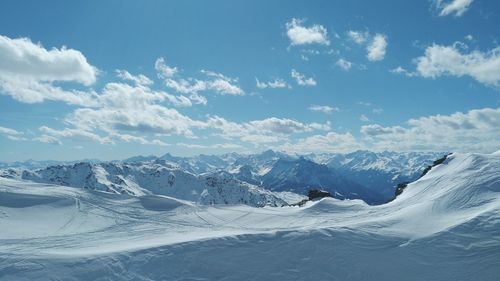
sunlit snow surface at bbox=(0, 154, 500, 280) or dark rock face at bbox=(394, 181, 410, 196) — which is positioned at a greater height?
dark rock face at bbox=(394, 181, 410, 196)

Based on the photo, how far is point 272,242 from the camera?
23.7 metres

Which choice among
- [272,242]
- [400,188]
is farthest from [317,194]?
[272,242]

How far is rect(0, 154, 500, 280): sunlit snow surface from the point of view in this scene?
66.3 ft

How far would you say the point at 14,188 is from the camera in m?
40.2

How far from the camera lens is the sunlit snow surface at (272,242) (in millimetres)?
20203

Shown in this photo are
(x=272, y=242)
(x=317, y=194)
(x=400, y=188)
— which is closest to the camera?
(x=272, y=242)

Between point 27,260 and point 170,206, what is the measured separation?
19008 millimetres

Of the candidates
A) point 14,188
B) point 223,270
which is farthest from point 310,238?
point 14,188

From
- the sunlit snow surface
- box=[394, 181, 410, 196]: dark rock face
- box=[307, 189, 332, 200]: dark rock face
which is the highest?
box=[394, 181, 410, 196]: dark rock face

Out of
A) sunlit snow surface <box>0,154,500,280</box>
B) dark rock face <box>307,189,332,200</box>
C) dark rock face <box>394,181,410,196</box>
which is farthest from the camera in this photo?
dark rock face <box>307,189,332,200</box>

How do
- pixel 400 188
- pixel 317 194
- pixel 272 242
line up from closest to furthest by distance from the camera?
pixel 272 242
pixel 400 188
pixel 317 194

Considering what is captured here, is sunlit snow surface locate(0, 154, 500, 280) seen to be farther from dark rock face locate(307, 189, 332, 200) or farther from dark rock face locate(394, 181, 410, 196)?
dark rock face locate(307, 189, 332, 200)

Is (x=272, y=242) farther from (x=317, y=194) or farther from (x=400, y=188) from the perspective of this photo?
(x=317, y=194)

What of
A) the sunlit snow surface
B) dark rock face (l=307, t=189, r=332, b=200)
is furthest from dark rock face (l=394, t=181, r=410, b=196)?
the sunlit snow surface
